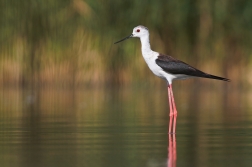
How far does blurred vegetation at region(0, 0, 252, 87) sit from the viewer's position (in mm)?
18422

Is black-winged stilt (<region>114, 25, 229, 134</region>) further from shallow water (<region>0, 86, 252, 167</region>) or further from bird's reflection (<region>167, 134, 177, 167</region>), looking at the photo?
bird's reflection (<region>167, 134, 177, 167</region>)

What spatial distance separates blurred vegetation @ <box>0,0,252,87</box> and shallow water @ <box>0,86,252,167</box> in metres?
2.97

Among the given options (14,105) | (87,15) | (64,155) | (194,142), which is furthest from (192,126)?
(87,15)

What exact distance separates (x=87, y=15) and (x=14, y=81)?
2.08 metres

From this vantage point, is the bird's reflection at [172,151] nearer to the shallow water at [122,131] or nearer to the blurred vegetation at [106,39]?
the shallow water at [122,131]

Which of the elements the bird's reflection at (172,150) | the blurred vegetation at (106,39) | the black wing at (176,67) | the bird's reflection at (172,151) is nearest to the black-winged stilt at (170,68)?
the black wing at (176,67)

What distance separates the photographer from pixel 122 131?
338 inches

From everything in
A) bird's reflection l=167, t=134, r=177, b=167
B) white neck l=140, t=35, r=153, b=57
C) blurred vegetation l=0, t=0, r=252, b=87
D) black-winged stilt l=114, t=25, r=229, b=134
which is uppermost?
blurred vegetation l=0, t=0, r=252, b=87

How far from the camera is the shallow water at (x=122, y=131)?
246 inches

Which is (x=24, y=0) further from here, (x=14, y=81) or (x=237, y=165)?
(x=237, y=165)

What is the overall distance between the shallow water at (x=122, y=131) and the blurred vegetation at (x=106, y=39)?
2.97 m

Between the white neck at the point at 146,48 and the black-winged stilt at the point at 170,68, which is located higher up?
the white neck at the point at 146,48

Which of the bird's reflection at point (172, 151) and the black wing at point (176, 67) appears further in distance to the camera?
the black wing at point (176, 67)

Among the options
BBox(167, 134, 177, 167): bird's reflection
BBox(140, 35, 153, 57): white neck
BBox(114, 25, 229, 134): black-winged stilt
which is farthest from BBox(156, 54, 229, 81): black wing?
BBox(167, 134, 177, 167): bird's reflection
